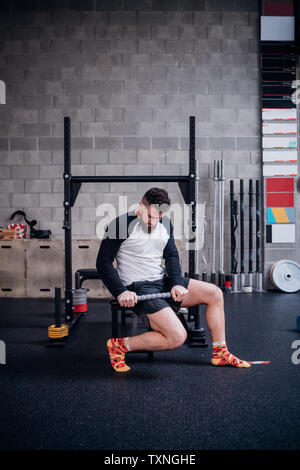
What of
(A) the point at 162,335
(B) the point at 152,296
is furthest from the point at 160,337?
(B) the point at 152,296

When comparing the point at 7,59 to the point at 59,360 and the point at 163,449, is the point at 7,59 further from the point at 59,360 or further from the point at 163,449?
the point at 163,449

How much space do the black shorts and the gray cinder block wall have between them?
2.68 meters

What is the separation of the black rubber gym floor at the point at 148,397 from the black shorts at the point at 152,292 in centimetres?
39

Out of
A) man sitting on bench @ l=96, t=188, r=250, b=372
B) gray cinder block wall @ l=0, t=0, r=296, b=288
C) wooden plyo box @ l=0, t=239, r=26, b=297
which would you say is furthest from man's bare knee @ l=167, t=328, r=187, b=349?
gray cinder block wall @ l=0, t=0, r=296, b=288

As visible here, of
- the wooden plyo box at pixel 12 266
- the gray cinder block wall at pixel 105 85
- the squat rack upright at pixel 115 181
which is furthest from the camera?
the gray cinder block wall at pixel 105 85

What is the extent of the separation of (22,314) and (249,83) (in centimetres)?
402

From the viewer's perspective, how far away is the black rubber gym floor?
4.66 feet

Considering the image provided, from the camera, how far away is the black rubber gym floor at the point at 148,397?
4.66 ft

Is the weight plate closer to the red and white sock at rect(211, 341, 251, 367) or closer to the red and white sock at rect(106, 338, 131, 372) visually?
the red and white sock at rect(211, 341, 251, 367)

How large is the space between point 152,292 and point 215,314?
15.8 inches

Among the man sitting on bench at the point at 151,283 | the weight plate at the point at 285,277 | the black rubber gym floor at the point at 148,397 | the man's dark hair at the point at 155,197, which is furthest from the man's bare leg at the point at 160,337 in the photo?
the weight plate at the point at 285,277

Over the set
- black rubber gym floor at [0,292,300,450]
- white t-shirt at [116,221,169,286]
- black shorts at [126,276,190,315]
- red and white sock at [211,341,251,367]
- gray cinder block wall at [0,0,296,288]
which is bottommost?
black rubber gym floor at [0,292,300,450]

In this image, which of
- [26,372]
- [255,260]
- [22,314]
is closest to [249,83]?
[255,260]

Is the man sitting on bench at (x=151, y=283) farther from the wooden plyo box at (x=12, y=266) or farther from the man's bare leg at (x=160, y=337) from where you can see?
the wooden plyo box at (x=12, y=266)
